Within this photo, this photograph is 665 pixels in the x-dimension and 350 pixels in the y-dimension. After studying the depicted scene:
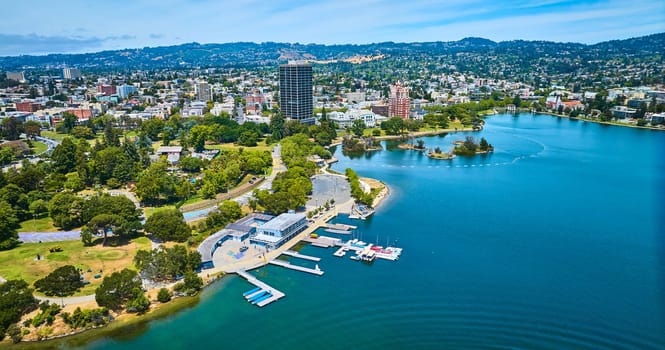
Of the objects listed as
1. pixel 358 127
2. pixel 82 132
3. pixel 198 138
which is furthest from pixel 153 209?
pixel 358 127

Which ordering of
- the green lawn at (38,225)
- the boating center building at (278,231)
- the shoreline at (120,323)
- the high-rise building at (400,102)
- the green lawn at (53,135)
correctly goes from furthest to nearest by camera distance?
the high-rise building at (400,102)
the green lawn at (53,135)
the green lawn at (38,225)
the boating center building at (278,231)
the shoreline at (120,323)

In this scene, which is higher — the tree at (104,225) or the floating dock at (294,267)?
the tree at (104,225)

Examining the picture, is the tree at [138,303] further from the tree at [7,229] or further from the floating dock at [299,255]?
the tree at [7,229]

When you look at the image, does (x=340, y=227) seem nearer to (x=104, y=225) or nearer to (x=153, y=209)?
(x=153, y=209)

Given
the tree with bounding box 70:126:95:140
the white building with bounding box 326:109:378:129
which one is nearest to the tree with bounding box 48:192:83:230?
the tree with bounding box 70:126:95:140

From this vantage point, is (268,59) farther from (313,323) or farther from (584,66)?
(313,323)

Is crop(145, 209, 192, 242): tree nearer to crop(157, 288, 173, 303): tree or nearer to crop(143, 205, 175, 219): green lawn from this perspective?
crop(143, 205, 175, 219): green lawn

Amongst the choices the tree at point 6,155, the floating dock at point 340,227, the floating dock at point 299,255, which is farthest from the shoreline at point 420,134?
the tree at point 6,155

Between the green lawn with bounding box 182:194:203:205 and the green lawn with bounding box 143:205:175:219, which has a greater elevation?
the green lawn with bounding box 182:194:203:205

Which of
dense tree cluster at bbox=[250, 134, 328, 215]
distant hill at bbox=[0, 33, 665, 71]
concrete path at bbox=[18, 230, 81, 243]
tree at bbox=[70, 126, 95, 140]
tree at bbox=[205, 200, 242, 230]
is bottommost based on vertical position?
concrete path at bbox=[18, 230, 81, 243]
